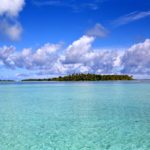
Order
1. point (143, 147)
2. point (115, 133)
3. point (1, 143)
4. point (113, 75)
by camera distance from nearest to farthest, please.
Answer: point (143, 147), point (1, 143), point (115, 133), point (113, 75)

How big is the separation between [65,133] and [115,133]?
240 cm

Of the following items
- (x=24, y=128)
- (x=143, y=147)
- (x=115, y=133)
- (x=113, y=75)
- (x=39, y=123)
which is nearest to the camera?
(x=143, y=147)

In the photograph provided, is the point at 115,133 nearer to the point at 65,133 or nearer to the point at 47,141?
the point at 65,133

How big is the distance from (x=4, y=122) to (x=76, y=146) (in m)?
6.85

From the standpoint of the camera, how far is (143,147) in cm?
1136

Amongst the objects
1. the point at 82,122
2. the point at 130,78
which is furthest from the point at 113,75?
the point at 82,122

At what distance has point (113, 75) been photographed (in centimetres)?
18138

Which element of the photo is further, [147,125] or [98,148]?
[147,125]

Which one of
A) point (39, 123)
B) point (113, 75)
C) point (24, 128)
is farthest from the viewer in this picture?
point (113, 75)

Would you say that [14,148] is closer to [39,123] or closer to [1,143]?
[1,143]

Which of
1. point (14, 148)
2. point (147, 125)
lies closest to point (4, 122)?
point (14, 148)

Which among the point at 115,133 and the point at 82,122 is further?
the point at 82,122

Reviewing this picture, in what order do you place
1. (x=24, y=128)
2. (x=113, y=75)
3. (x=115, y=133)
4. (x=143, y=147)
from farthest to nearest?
1. (x=113, y=75)
2. (x=24, y=128)
3. (x=115, y=133)
4. (x=143, y=147)

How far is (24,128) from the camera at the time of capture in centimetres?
1526
